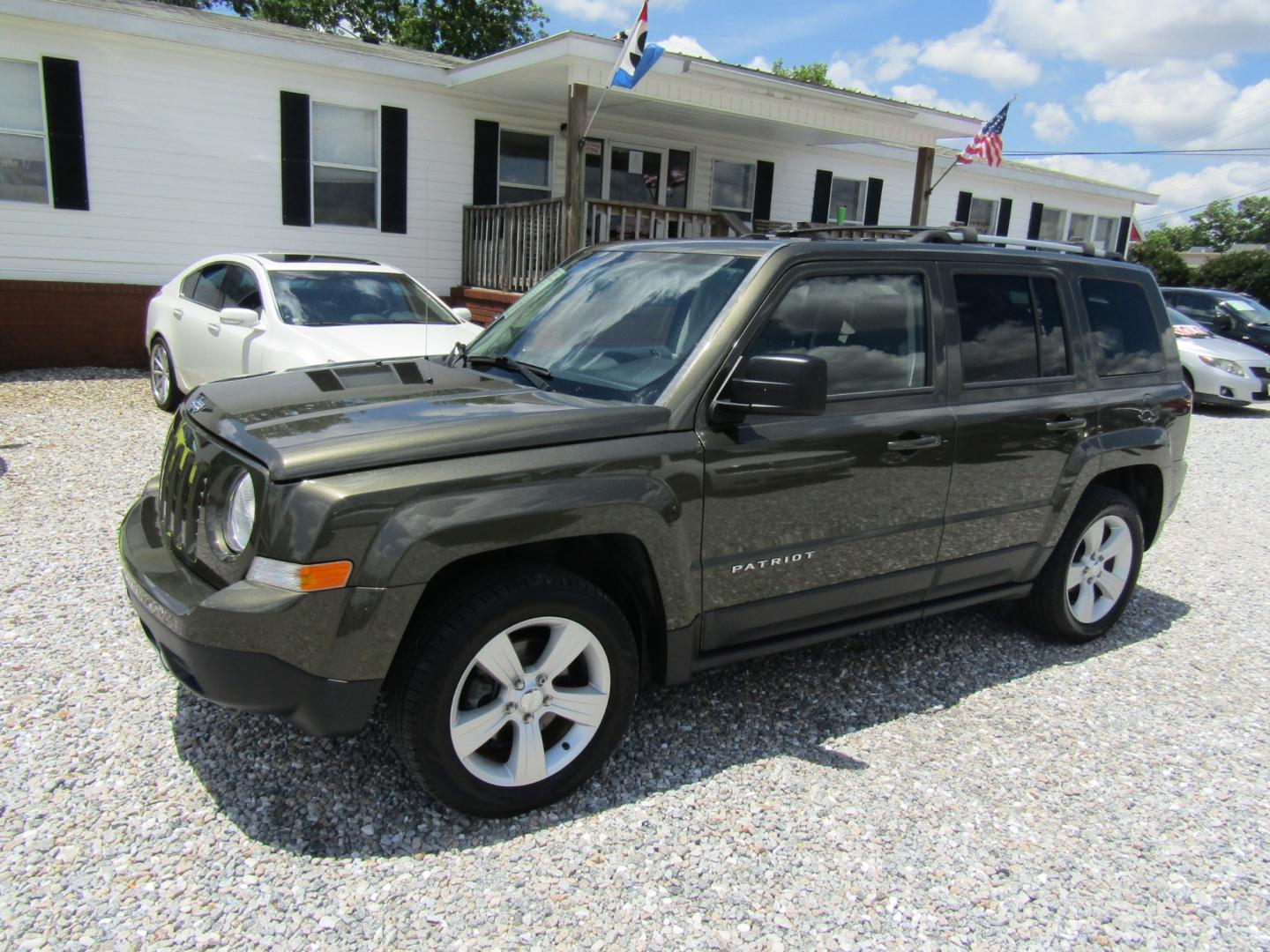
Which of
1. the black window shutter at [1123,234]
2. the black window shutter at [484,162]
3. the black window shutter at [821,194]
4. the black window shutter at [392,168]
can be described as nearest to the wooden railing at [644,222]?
the black window shutter at [484,162]

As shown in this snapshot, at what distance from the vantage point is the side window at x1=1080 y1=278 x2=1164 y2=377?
4.23 m

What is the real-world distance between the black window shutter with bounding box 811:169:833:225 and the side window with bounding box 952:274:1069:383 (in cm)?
1337

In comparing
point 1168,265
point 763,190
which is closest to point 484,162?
point 763,190

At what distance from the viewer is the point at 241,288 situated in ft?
25.5

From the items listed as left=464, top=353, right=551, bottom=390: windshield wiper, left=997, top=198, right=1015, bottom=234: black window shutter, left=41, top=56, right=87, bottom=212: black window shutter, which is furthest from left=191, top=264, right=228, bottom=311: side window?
left=997, top=198, right=1015, bottom=234: black window shutter

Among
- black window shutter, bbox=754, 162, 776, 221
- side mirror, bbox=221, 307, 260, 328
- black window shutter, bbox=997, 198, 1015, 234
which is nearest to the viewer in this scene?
side mirror, bbox=221, 307, 260, 328

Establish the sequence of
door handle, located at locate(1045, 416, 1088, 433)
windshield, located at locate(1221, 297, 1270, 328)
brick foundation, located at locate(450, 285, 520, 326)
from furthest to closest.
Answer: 1. windshield, located at locate(1221, 297, 1270, 328)
2. brick foundation, located at locate(450, 285, 520, 326)
3. door handle, located at locate(1045, 416, 1088, 433)

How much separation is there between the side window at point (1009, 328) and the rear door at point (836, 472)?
205 millimetres

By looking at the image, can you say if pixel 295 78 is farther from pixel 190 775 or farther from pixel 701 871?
pixel 701 871

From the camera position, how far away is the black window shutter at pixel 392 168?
39.1 ft

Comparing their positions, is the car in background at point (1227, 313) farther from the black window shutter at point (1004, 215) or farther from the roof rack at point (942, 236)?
the roof rack at point (942, 236)

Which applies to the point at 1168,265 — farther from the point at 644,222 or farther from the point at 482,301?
the point at 482,301

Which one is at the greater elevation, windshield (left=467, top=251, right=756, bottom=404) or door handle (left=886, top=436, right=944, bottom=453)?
windshield (left=467, top=251, right=756, bottom=404)

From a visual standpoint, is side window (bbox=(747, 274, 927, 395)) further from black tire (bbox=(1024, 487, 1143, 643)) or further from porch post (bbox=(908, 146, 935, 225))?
porch post (bbox=(908, 146, 935, 225))
